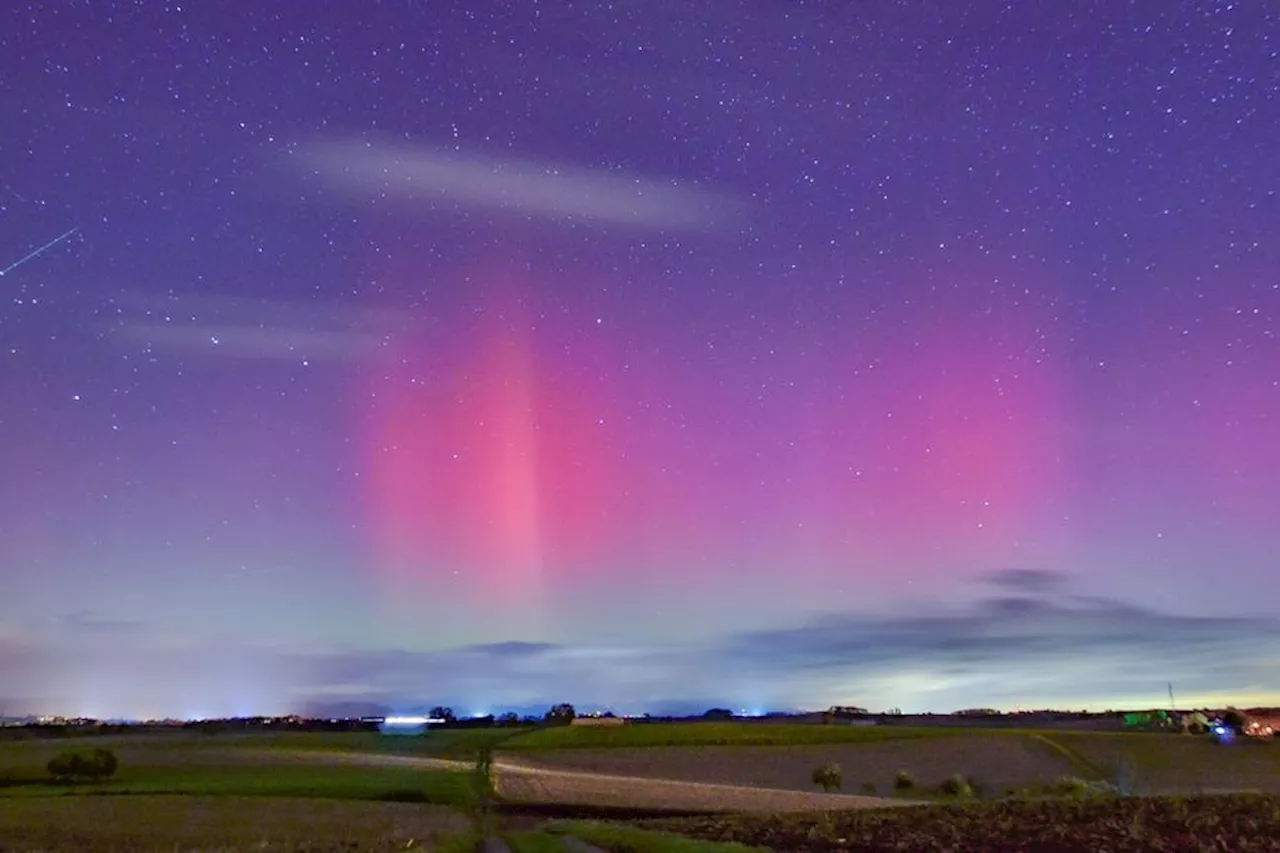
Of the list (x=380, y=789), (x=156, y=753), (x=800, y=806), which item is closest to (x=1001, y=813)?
(x=800, y=806)

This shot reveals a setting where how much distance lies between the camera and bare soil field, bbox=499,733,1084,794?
9206 centimetres

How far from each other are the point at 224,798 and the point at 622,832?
1186 inches

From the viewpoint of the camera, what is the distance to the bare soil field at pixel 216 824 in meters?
45.9

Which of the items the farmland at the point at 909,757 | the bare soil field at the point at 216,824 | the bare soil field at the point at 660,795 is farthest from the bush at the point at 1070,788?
the bare soil field at the point at 216,824

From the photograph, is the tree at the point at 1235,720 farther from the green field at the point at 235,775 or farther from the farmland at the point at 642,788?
the green field at the point at 235,775

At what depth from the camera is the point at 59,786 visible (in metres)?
80.4

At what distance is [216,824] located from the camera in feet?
176

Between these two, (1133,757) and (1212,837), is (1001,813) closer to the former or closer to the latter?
(1212,837)

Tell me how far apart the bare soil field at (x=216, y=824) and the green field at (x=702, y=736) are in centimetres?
5789

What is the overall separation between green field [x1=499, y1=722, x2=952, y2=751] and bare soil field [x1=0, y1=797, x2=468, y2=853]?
2279 inches

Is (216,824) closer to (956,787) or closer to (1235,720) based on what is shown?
(956,787)

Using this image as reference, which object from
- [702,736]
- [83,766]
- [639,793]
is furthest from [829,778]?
[83,766]

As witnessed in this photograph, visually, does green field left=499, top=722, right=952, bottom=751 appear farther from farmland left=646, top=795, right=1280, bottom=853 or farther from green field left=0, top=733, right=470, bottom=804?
farmland left=646, top=795, right=1280, bottom=853

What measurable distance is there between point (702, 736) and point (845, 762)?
26.2 metres
